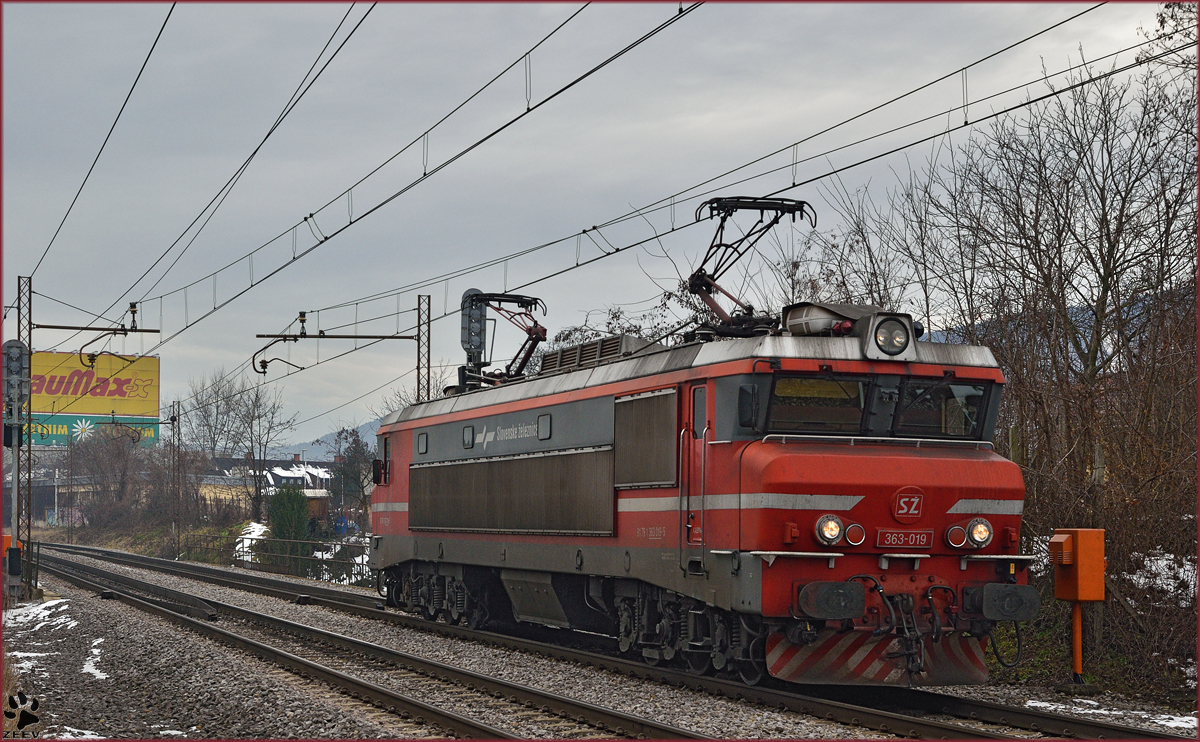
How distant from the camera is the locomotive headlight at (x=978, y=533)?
40.6 ft

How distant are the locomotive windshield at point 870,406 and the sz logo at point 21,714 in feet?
24.8

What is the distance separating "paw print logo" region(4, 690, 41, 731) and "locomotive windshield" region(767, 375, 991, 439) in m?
7.68

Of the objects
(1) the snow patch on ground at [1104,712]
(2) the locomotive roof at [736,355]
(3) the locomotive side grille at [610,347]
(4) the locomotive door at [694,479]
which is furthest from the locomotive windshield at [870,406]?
(3) the locomotive side grille at [610,347]

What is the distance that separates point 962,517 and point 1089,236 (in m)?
6.09

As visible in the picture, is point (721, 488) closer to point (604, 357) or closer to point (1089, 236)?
point (604, 357)

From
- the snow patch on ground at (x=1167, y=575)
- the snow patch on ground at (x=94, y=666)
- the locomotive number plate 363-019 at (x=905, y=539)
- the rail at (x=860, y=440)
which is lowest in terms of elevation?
the snow patch on ground at (x=94, y=666)

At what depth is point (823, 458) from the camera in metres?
12.1

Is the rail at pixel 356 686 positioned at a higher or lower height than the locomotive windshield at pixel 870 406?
lower

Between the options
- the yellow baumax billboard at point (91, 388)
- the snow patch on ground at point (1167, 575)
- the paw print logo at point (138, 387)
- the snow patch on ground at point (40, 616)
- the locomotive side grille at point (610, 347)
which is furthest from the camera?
the paw print logo at point (138, 387)

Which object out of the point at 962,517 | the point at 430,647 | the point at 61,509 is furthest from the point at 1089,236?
the point at 61,509

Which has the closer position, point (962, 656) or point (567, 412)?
point (962, 656)

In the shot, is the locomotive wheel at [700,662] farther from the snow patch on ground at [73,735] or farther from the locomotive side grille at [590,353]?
the snow patch on ground at [73,735]

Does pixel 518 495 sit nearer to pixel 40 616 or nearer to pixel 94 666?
pixel 94 666

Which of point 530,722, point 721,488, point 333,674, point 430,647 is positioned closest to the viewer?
point 530,722
